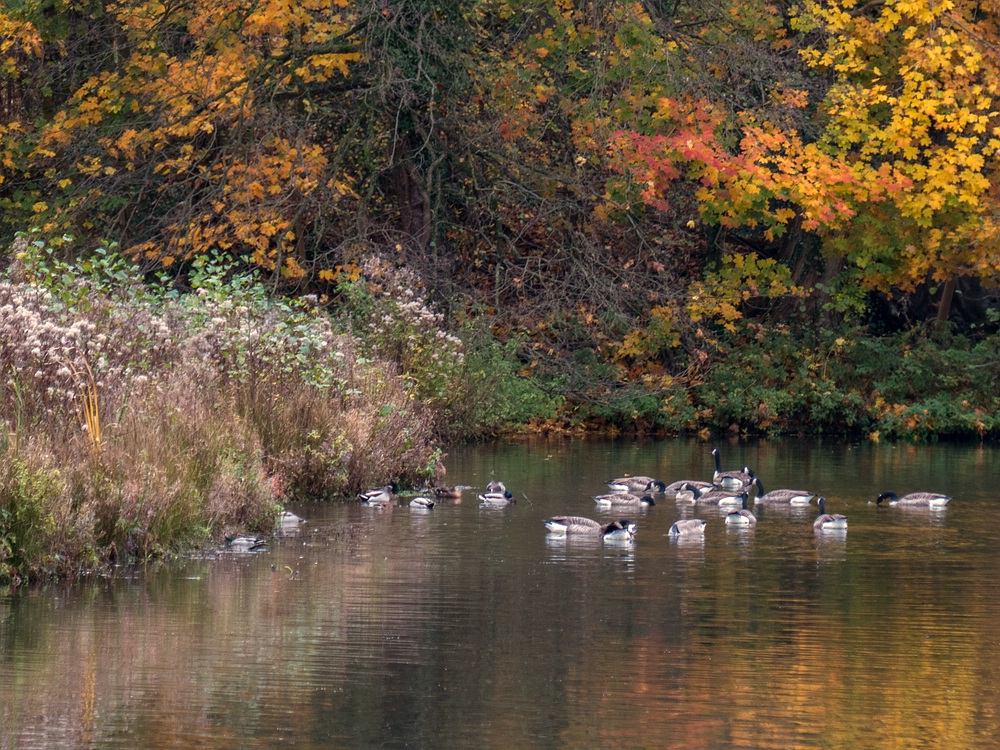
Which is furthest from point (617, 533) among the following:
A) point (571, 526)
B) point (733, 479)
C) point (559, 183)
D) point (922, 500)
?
point (559, 183)

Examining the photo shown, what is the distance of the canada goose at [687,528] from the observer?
16125mm

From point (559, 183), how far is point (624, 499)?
35.9 ft

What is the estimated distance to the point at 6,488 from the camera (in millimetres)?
12133

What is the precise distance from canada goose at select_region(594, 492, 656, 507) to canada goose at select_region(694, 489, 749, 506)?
2.29ft

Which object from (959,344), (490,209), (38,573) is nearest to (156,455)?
(38,573)

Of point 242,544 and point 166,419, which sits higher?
point 166,419

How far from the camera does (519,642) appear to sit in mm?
10867

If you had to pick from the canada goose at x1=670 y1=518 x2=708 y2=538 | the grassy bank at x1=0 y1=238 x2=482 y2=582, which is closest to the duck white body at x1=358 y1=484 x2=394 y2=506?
the grassy bank at x1=0 y1=238 x2=482 y2=582

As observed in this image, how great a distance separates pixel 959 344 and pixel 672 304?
600cm

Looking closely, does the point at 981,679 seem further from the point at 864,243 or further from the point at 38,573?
the point at 864,243

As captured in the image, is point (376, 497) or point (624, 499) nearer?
point (376, 497)

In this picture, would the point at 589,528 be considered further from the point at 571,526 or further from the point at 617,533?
the point at 617,533

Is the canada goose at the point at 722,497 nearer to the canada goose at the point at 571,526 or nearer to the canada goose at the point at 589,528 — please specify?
the canada goose at the point at 589,528

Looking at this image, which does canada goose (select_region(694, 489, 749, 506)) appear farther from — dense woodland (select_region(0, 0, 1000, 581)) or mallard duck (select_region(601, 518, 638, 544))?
dense woodland (select_region(0, 0, 1000, 581))
